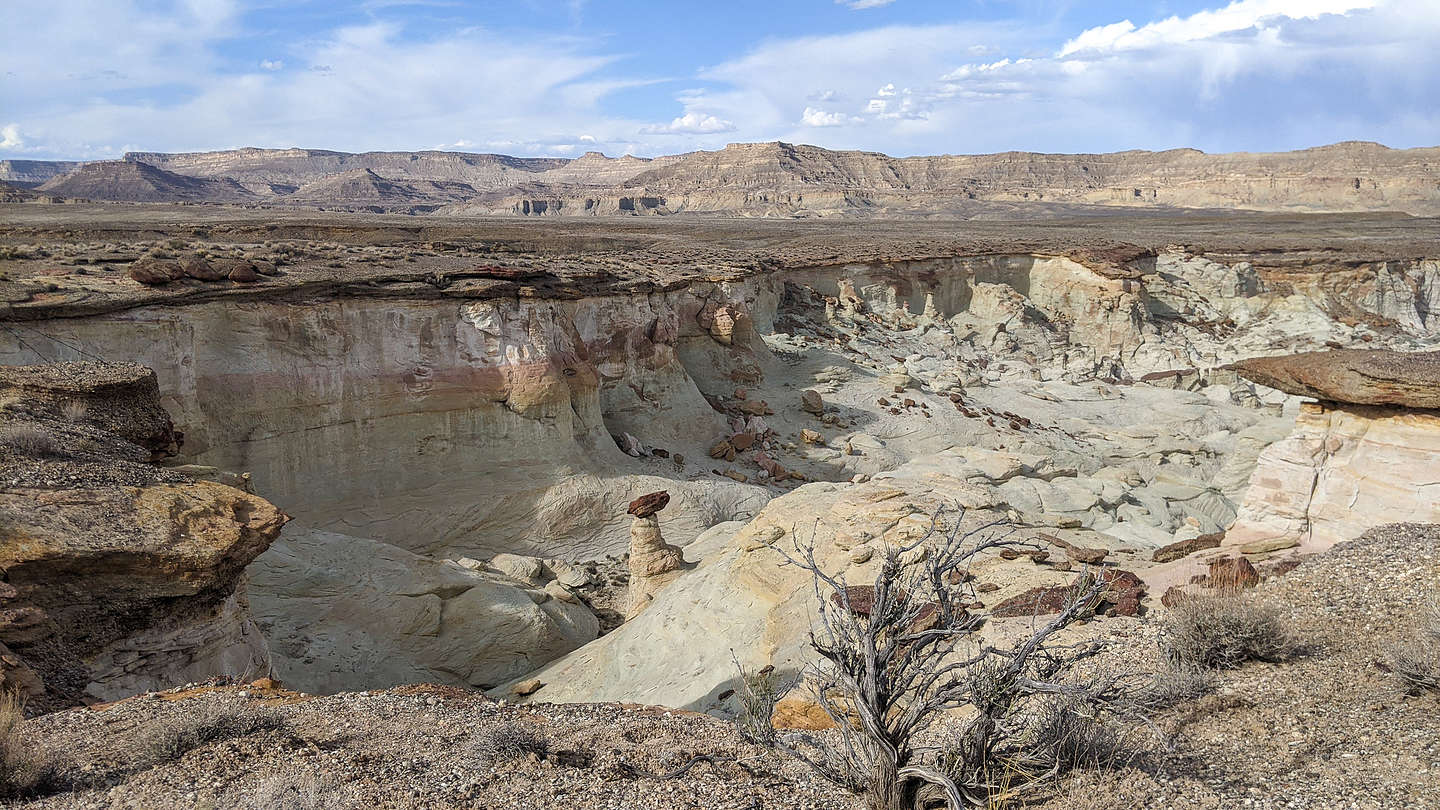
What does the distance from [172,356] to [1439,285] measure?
51.7 metres

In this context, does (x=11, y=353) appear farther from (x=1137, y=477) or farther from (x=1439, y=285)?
(x=1439, y=285)

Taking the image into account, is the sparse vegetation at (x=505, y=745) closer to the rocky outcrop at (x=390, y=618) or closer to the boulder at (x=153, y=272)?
the rocky outcrop at (x=390, y=618)

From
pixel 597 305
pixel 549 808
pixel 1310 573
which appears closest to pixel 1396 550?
pixel 1310 573

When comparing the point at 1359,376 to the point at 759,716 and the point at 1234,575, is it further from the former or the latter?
the point at 759,716

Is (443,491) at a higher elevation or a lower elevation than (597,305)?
lower

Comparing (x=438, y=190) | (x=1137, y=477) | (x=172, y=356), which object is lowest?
(x=1137, y=477)

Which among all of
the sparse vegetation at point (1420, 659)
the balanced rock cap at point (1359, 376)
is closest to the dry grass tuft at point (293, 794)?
the sparse vegetation at point (1420, 659)

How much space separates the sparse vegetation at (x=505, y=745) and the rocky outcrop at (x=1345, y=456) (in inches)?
299

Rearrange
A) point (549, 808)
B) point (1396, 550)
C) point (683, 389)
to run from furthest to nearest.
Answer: point (683, 389) → point (1396, 550) → point (549, 808)

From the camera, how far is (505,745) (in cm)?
477

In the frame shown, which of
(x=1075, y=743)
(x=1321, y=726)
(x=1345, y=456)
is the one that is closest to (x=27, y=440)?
(x=1075, y=743)

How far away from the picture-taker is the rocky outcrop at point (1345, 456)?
779 centimetres

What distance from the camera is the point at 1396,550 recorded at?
273 inches

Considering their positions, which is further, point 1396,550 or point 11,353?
point 11,353
